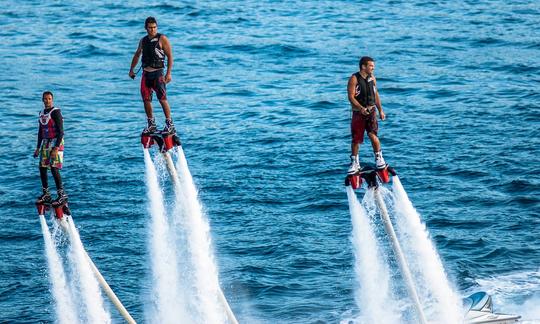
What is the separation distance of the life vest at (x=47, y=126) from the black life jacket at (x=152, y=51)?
4042mm

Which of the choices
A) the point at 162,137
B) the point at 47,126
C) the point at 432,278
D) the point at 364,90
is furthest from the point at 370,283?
the point at 47,126

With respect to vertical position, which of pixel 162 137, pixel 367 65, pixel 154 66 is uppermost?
pixel 367 65

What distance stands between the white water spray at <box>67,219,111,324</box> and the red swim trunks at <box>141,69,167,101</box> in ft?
18.5

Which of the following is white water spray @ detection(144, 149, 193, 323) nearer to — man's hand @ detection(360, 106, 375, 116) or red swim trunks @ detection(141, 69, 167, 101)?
red swim trunks @ detection(141, 69, 167, 101)

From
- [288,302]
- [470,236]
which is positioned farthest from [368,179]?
[470,236]

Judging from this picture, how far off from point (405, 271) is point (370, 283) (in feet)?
32.7

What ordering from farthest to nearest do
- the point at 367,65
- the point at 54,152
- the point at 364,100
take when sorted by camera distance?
the point at 54,152
the point at 364,100
the point at 367,65

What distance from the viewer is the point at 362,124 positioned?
38.2 meters

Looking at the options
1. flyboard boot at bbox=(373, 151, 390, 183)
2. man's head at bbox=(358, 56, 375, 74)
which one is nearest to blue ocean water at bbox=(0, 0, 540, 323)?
flyboard boot at bbox=(373, 151, 390, 183)

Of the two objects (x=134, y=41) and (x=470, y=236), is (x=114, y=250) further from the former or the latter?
(x=134, y=41)

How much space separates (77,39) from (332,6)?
2782 centimetres

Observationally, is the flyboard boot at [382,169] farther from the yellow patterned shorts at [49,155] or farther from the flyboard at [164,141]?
the yellow patterned shorts at [49,155]

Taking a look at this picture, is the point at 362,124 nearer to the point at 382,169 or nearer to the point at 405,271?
the point at 382,169

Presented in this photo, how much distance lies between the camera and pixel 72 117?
83250 mm
